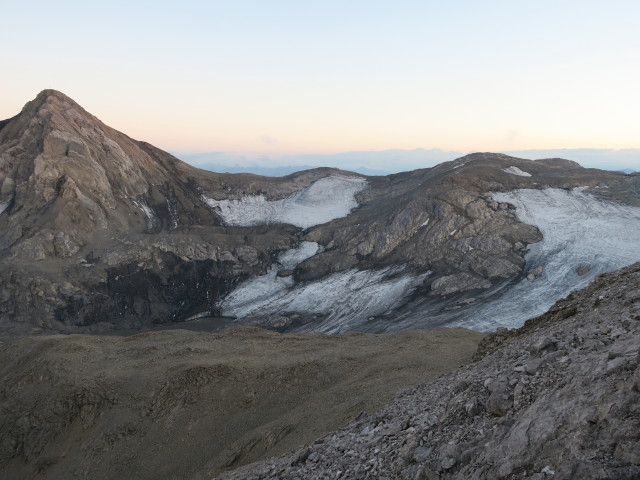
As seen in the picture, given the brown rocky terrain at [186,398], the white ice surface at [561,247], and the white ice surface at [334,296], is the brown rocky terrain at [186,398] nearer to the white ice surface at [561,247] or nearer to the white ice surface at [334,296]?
the white ice surface at [561,247]

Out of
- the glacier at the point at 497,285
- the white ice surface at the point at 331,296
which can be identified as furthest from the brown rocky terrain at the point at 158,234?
the white ice surface at the point at 331,296

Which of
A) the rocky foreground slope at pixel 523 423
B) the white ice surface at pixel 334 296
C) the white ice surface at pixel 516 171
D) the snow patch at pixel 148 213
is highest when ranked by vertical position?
the white ice surface at pixel 516 171

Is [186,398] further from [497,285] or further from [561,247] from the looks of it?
[561,247]

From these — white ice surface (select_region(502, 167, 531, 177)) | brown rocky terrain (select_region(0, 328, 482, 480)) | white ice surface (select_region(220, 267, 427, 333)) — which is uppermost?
white ice surface (select_region(502, 167, 531, 177))

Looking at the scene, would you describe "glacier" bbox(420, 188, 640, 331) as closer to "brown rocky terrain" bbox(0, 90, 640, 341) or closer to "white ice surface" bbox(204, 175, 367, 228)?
"brown rocky terrain" bbox(0, 90, 640, 341)

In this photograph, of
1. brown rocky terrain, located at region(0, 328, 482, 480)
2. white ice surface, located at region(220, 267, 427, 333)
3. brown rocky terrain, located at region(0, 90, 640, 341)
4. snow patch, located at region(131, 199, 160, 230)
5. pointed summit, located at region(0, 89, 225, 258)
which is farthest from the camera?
snow patch, located at region(131, 199, 160, 230)

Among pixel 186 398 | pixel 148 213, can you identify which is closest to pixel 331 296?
pixel 186 398

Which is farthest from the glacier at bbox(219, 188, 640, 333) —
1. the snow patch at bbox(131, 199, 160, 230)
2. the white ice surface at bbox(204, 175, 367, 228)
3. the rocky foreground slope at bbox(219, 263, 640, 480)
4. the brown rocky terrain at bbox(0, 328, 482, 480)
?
the rocky foreground slope at bbox(219, 263, 640, 480)
